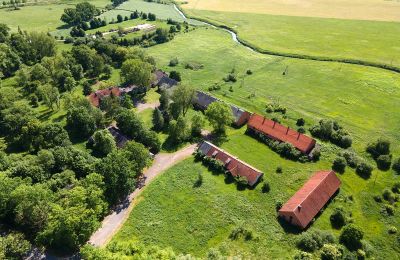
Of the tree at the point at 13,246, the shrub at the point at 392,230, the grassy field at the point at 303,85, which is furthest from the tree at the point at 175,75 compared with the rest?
the shrub at the point at 392,230

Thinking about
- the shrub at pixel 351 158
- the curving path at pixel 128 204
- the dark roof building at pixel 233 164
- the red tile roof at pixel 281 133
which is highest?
the red tile roof at pixel 281 133

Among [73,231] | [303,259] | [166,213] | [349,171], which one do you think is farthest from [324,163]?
[73,231]

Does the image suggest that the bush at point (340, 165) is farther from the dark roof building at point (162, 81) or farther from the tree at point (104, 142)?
the dark roof building at point (162, 81)

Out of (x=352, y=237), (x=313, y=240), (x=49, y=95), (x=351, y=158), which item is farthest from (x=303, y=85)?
(x=49, y=95)

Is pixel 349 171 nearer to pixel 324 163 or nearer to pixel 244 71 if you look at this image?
pixel 324 163

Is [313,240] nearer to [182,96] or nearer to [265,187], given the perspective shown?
[265,187]

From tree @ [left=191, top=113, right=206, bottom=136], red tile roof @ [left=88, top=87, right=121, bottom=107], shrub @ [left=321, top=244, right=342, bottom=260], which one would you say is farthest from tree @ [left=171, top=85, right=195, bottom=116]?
shrub @ [left=321, top=244, right=342, bottom=260]
